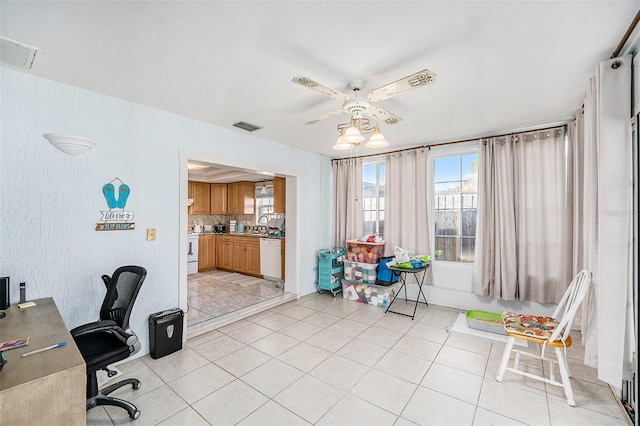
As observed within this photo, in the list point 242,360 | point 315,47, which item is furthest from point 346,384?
point 315,47

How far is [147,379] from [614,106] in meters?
4.17

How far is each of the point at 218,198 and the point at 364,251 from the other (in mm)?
4448

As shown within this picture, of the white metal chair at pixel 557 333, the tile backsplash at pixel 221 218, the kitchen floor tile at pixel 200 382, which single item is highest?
the tile backsplash at pixel 221 218

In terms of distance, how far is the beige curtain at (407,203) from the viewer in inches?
176

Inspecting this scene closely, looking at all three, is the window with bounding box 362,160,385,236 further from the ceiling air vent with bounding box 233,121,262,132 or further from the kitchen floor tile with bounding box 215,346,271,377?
the kitchen floor tile with bounding box 215,346,271,377

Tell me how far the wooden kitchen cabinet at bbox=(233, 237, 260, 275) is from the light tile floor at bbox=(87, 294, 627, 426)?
274cm

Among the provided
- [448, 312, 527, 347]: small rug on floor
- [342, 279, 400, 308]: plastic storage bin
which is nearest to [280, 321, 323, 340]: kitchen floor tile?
[342, 279, 400, 308]: plastic storage bin

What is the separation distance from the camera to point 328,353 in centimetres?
297

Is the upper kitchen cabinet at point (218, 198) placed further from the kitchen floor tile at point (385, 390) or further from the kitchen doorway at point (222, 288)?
the kitchen floor tile at point (385, 390)

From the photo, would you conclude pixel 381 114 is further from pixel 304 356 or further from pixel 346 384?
pixel 304 356

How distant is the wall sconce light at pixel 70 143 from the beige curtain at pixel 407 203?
13.1 feet

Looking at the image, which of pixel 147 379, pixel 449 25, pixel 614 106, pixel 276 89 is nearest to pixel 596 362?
pixel 614 106

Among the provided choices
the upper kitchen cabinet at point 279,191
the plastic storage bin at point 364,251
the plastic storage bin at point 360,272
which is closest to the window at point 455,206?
the plastic storage bin at point 364,251

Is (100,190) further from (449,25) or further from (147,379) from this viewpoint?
(449,25)
